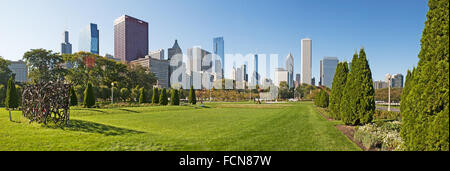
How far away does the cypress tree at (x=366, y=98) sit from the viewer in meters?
10.3

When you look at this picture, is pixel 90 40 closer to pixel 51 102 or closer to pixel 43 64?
pixel 43 64

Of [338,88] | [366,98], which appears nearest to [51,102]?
[366,98]

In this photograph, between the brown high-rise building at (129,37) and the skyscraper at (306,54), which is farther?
the skyscraper at (306,54)

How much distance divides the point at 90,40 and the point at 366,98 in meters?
174

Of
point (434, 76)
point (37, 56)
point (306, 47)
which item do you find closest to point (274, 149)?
point (434, 76)

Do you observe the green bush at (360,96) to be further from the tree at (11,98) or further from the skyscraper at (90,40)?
the skyscraper at (90,40)

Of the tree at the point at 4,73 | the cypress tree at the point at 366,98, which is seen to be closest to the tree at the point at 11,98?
the tree at the point at 4,73

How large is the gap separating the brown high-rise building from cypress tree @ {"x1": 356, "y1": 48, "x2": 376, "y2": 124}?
143204 millimetres

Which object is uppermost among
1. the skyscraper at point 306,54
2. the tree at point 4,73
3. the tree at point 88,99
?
the skyscraper at point 306,54

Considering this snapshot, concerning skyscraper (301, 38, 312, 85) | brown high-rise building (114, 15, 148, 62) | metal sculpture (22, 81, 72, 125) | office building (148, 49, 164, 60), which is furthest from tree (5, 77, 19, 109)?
office building (148, 49, 164, 60)

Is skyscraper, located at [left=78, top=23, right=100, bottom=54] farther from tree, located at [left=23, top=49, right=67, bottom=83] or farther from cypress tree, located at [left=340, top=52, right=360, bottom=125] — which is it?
cypress tree, located at [left=340, top=52, right=360, bottom=125]

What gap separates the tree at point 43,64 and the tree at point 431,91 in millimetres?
46968

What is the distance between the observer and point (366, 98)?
10.4 metres
